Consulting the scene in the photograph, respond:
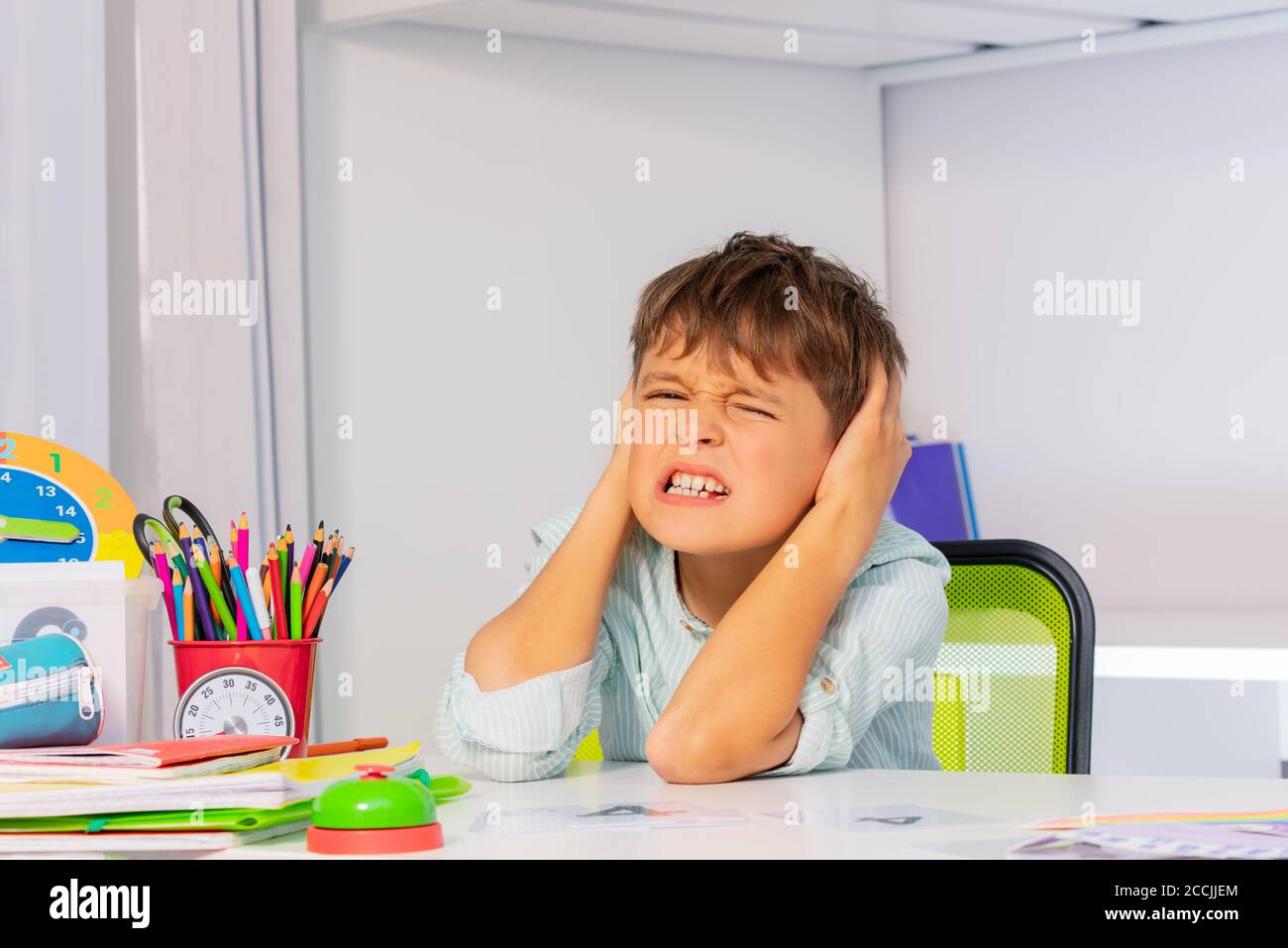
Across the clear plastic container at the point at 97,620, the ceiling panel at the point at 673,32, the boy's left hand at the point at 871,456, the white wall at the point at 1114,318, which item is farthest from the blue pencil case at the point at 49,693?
the white wall at the point at 1114,318

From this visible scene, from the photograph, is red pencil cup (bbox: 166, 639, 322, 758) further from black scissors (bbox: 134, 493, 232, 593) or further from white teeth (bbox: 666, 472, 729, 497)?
white teeth (bbox: 666, 472, 729, 497)

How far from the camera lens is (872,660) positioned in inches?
39.7

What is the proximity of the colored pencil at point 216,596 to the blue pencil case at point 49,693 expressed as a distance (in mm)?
88

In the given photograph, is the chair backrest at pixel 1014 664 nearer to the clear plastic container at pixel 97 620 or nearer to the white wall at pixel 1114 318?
the clear plastic container at pixel 97 620

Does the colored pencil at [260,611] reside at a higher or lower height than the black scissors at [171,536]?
lower

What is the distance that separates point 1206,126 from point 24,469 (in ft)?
6.23

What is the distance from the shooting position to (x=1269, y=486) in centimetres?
217

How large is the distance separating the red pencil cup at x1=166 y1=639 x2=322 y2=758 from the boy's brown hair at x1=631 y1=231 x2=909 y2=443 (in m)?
0.36

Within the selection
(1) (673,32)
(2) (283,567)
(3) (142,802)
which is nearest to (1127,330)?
(1) (673,32)

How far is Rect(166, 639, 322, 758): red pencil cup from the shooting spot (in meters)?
0.91

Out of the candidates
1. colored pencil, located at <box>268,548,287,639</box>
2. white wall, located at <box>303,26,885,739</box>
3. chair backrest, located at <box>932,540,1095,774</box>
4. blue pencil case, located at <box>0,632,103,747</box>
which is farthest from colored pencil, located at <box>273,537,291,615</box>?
white wall, located at <box>303,26,885,739</box>

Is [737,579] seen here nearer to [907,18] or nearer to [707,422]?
[707,422]

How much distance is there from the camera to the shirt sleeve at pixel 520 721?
37.7 inches
